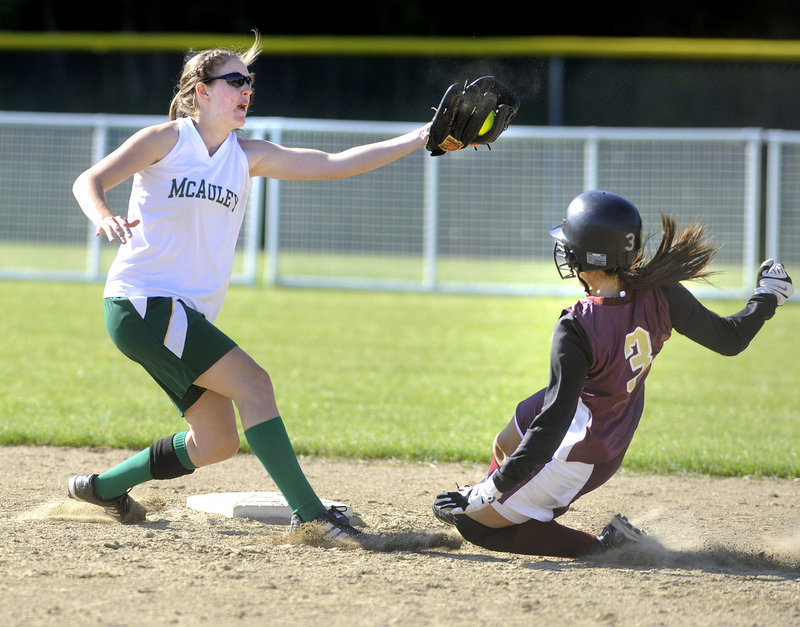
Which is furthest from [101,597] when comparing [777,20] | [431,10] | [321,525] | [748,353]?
[777,20]

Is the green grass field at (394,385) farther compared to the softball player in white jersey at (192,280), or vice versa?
the green grass field at (394,385)

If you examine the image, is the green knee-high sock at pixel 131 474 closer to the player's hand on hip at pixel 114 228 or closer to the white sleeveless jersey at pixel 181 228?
the white sleeveless jersey at pixel 181 228

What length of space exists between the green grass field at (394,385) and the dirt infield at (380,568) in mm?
880

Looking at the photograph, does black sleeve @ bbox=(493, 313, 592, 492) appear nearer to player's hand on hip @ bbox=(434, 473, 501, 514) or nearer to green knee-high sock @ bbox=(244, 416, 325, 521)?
player's hand on hip @ bbox=(434, 473, 501, 514)

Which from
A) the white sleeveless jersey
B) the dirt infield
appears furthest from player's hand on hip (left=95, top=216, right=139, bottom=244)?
the dirt infield

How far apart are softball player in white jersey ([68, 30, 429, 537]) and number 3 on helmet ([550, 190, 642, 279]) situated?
1.18 metres

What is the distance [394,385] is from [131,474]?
3.94 metres

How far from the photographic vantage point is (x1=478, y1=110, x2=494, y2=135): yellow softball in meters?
4.27

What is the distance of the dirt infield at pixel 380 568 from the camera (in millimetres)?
3010

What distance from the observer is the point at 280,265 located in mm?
15438

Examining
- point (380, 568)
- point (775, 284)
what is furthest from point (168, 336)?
point (775, 284)

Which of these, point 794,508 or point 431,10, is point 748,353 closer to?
point 794,508

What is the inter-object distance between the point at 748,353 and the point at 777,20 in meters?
16.1

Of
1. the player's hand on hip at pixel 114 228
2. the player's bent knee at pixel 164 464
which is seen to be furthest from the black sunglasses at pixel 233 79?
the player's bent knee at pixel 164 464
